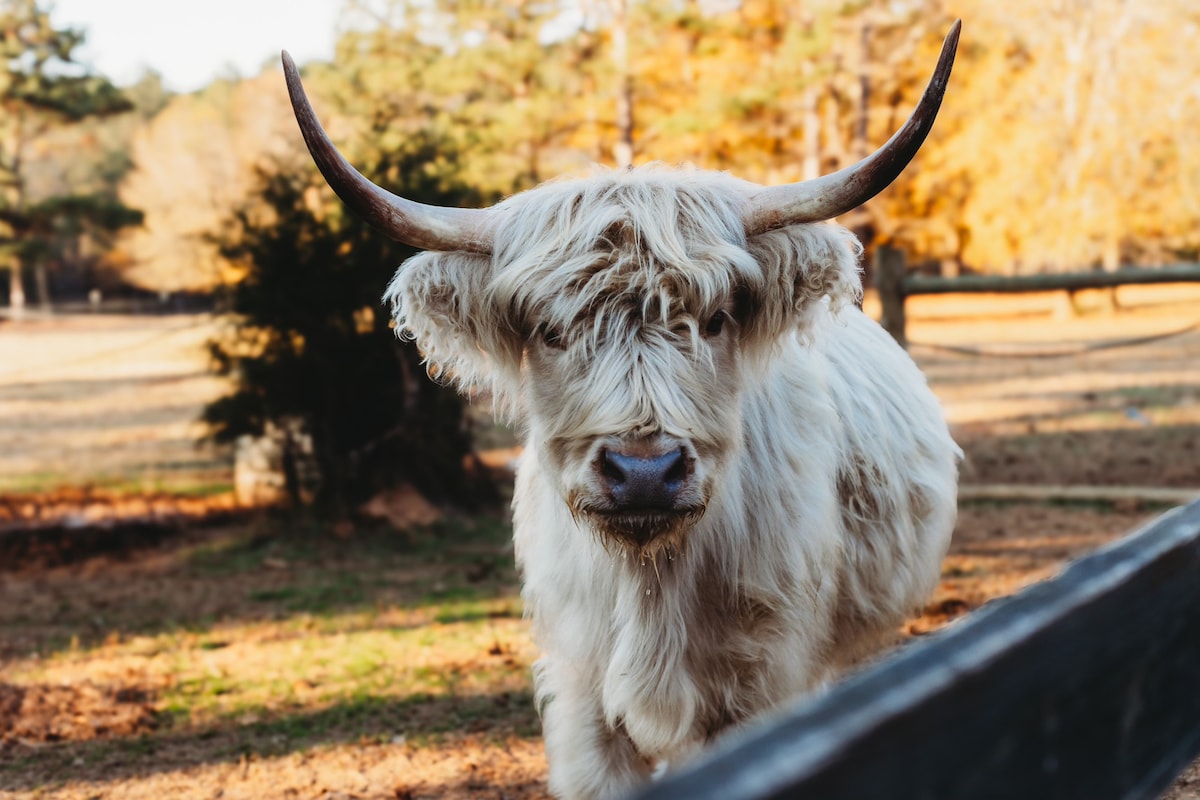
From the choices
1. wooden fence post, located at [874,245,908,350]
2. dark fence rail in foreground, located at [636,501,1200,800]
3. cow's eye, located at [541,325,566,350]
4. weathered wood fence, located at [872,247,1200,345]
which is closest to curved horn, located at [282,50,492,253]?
cow's eye, located at [541,325,566,350]

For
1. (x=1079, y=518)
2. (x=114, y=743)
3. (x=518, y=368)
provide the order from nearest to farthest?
(x=518, y=368) < (x=114, y=743) < (x=1079, y=518)

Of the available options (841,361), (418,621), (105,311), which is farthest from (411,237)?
(105,311)

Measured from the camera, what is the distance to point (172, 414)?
1702 cm

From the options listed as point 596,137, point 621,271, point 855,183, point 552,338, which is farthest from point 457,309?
point 596,137

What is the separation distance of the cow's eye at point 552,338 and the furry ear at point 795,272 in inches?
20.7

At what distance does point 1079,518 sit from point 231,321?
6814 millimetres

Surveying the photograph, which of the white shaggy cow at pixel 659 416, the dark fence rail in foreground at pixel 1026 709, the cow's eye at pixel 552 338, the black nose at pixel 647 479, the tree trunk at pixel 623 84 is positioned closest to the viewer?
the dark fence rail in foreground at pixel 1026 709

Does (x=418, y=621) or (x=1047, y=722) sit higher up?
(x=1047, y=722)

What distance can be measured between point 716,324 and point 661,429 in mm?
452

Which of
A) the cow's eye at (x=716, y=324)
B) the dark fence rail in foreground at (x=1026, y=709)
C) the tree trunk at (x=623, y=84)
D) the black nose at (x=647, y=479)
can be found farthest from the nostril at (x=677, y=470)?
the tree trunk at (x=623, y=84)

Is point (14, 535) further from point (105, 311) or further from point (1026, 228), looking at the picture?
point (105, 311)

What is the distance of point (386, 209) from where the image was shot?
2.83m

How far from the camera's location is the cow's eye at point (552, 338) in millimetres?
2820

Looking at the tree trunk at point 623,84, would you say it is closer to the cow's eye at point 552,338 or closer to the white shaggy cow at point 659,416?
the white shaggy cow at point 659,416
